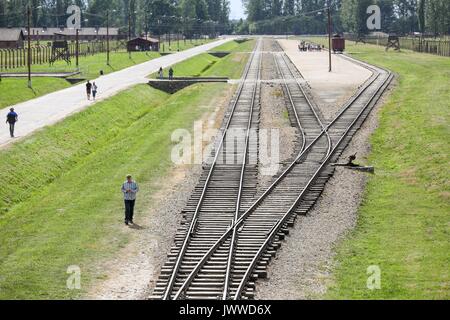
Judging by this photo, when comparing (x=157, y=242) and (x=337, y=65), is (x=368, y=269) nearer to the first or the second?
(x=157, y=242)

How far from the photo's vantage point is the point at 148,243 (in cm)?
2136

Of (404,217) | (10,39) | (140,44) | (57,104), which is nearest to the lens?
(404,217)

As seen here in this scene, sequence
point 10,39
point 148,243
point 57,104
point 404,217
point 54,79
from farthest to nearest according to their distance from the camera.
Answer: point 10,39, point 54,79, point 57,104, point 404,217, point 148,243

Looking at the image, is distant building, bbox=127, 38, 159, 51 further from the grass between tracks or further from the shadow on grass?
the shadow on grass

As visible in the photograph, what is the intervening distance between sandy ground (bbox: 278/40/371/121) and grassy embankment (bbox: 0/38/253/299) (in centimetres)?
803

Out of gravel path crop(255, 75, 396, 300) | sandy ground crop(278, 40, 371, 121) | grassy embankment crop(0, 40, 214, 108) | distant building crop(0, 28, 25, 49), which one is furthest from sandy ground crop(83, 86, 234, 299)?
distant building crop(0, 28, 25, 49)

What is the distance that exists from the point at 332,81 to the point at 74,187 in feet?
138

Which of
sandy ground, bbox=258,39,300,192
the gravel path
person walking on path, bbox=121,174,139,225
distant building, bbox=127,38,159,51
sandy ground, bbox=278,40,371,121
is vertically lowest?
the gravel path

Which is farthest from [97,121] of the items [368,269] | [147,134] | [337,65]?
[337,65]

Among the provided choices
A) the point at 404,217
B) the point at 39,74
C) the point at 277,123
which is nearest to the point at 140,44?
the point at 39,74

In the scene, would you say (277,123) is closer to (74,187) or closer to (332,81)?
(74,187)

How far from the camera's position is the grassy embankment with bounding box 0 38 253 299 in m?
19.4

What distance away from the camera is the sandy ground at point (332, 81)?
51656 millimetres

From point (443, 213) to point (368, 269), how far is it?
6.33 metres
